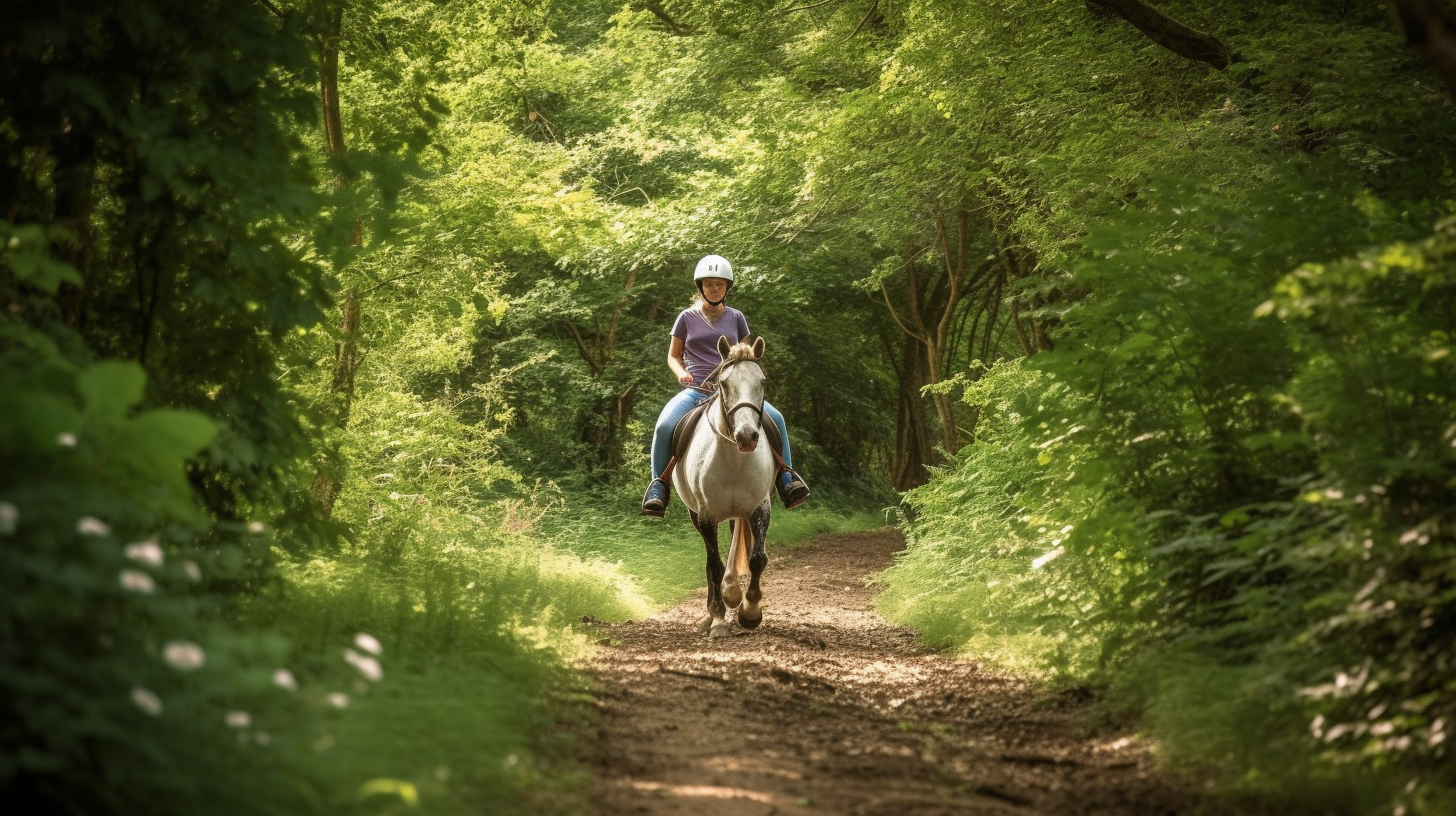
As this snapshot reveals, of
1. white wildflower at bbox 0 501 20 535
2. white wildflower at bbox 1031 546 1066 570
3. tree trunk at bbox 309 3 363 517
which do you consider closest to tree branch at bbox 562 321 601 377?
tree trunk at bbox 309 3 363 517

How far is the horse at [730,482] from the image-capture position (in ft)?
30.9

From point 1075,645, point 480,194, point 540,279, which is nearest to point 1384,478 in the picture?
point 1075,645

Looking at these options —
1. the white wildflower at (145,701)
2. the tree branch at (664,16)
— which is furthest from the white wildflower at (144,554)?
the tree branch at (664,16)

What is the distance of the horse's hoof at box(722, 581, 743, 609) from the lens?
1016 centimetres

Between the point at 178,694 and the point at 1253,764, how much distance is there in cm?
382

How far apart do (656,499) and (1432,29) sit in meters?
7.26

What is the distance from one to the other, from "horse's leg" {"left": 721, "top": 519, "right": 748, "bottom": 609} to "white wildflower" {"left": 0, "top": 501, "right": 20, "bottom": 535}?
775cm

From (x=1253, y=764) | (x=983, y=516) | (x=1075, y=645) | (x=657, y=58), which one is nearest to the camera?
(x=1253, y=764)

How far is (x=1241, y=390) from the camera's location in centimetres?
622

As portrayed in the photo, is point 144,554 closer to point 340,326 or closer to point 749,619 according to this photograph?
point 749,619

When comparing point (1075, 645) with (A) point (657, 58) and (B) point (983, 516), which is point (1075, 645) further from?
(A) point (657, 58)

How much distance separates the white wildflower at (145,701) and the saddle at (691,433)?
769cm

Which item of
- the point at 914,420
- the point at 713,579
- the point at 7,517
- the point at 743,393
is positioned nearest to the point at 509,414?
the point at 713,579

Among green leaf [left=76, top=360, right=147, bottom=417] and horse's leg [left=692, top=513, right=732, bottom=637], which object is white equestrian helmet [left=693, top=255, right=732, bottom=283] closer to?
horse's leg [left=692, top=513, right=732, bottom=637]
